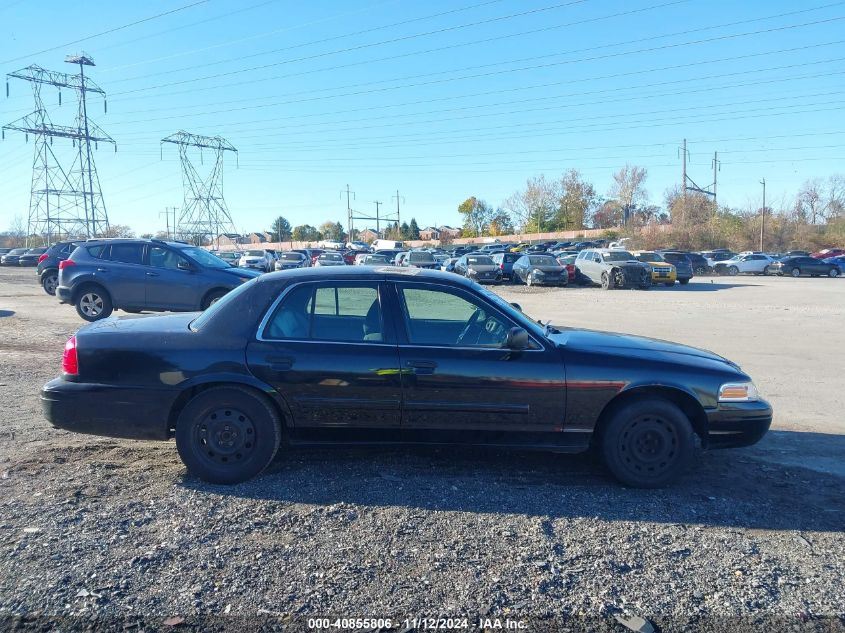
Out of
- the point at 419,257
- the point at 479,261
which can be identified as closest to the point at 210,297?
the point at 479,261

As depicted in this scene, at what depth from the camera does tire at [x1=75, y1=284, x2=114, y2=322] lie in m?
13.1

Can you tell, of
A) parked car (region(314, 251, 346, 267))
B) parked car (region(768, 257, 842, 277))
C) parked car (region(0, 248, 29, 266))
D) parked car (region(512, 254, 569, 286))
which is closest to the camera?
parked car (region(512, 254, 569, 286))

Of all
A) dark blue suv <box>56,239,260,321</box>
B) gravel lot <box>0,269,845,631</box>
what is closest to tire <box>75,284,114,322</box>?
dark blue suv <box>56,239,260,321</box>

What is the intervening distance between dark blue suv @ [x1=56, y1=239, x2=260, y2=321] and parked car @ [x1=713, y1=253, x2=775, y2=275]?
38569 mm

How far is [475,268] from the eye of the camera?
3275 centimetres

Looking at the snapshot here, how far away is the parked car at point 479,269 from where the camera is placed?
32.7 meters

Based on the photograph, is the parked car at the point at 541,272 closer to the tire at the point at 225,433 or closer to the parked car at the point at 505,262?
the parked car at the point at 505,262

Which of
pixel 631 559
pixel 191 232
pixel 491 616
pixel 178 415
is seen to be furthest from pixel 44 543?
pixel 191 232

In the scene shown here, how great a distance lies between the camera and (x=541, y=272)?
30609 mm

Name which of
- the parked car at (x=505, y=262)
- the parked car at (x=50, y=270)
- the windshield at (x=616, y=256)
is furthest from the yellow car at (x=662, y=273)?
the parked car at (x=50, y=270)

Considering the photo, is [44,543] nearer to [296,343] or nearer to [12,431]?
[296,343]

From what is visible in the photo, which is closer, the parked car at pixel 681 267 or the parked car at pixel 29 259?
the parked car at pixel 681 267

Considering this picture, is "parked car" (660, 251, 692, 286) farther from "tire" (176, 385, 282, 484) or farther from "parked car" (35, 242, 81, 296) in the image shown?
"tire" (176, 385, 282, 484)

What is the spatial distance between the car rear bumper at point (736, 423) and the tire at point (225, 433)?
3191 millimetres
